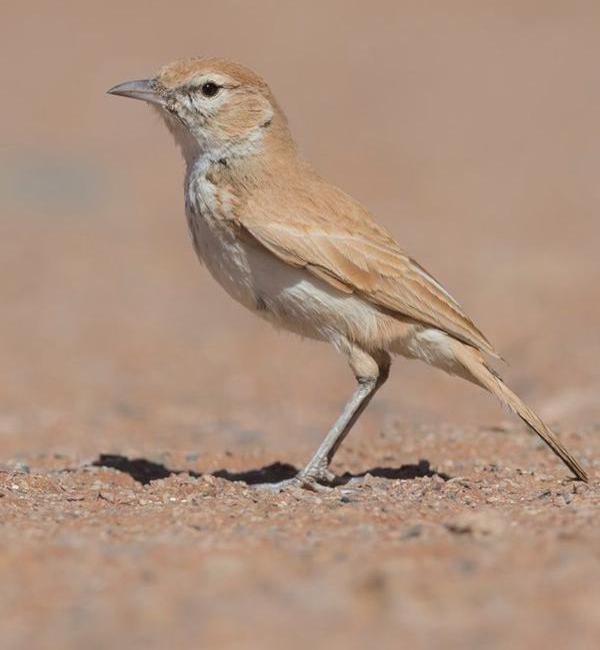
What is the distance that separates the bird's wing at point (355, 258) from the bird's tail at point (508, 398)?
7cm

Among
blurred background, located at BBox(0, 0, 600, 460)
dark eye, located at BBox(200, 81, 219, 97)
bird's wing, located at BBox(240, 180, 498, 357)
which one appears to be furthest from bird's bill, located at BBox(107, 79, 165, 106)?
blurred background, located at BBox(0, 0, 600, 460)

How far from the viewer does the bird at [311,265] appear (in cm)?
721

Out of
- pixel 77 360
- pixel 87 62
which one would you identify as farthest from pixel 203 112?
pixel 87 62

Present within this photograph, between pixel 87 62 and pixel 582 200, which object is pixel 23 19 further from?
pixel 582 200

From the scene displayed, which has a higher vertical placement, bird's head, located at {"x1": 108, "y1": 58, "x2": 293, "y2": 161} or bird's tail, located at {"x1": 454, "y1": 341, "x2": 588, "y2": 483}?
bird's head, located at {"x1": 108, "y1": 58, "x2": 293, "y2": 161}

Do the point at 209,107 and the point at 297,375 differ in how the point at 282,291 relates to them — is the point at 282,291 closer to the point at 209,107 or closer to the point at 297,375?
the point at 209,107

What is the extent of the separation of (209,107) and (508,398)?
2408 mm

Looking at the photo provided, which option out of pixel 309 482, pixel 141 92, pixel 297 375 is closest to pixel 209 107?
pixel 141 92

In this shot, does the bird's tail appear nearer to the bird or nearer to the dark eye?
the bird

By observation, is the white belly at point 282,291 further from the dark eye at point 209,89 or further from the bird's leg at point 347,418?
the dark eye at point 209,89

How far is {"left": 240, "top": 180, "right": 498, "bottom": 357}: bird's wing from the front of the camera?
7164 mm

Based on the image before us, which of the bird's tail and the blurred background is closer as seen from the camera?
the bird's tail

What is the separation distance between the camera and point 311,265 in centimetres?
717

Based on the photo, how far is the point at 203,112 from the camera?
303 inches
